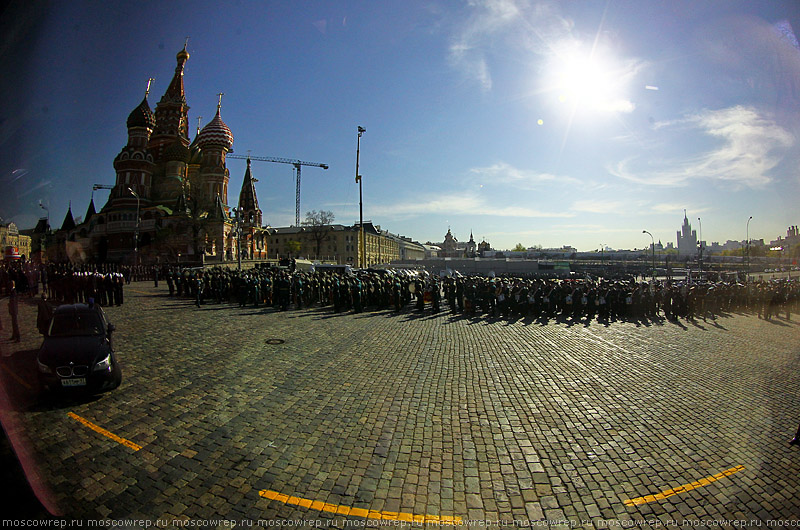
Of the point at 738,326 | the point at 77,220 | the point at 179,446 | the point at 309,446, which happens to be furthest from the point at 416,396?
the point at 77,220

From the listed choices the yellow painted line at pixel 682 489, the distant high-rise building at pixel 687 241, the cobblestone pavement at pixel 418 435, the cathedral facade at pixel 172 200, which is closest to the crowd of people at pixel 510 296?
the cobblestone pavement at pixel 418 435

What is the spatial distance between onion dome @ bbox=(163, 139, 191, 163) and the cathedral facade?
5.8 inches

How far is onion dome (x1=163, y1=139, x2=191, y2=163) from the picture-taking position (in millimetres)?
57438

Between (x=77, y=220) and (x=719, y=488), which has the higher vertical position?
(x=77, y=220)

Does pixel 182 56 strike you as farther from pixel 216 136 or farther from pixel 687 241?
pixel 687 241

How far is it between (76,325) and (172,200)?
192 feet

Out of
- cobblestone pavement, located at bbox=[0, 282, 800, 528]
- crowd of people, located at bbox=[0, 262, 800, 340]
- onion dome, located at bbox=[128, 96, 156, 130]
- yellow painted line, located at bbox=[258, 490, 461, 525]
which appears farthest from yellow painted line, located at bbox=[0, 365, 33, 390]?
onion dome, located at bbox=[128, 96, 156, 130]

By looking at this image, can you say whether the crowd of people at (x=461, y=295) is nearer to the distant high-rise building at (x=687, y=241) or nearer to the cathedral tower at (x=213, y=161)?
the cathedral tower at (x=213, y=161)

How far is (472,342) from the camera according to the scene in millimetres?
10539

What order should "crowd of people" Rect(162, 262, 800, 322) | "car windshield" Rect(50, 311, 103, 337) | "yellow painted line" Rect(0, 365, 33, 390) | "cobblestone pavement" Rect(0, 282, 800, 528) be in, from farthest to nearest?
1. "crowd of people" Rect(162, 262, 800, 322)
2. "car windshield" Rect(50, 311, 103, 337)
3. "yellow painted line" Rect(0, 365, 33, 390)
4. "cobblestone pavement" Rect(0, 282, 800, 528)

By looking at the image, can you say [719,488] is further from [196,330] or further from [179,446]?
[196,330]

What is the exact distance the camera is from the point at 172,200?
55062 mm

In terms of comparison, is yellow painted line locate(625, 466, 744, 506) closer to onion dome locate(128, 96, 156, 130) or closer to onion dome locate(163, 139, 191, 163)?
onion dome locate(163, 139, 191, 163)

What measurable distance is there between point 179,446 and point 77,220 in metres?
→ 83.1
